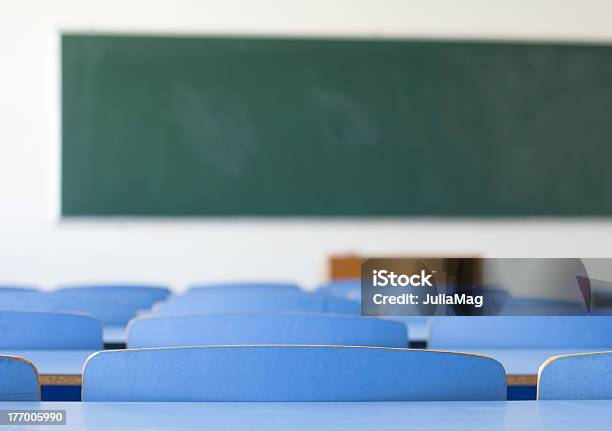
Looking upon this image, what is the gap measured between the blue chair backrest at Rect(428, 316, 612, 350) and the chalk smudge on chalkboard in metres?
4.85

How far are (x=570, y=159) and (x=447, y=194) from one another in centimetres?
105

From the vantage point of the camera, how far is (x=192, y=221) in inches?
277

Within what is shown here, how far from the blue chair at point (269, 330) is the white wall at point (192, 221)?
16.1 feet

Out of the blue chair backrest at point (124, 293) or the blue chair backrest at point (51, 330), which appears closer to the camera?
the blue chair backrest at point (51, 330)

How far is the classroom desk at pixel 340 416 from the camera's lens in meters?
0.91

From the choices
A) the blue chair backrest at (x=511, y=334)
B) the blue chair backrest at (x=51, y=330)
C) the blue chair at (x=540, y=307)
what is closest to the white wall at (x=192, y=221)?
the blue chair backrest at (x=511, y=334)

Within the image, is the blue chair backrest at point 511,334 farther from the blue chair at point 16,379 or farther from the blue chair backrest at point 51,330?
the blue chair at point 16,379

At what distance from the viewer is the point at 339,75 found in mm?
7145

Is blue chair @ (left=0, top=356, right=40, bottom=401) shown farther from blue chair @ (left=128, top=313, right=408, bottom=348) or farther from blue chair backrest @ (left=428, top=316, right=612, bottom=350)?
blue chair backrest @ (left=428, top=316, right=612, bottom=350)

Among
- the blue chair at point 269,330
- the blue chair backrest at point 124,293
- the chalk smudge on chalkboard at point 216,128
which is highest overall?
the chalk smudge on chalkboard at point 216,128

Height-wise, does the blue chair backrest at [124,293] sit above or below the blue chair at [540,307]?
below

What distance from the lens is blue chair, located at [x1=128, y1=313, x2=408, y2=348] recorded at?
6.73 feet

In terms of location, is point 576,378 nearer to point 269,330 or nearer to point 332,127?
point 269,330

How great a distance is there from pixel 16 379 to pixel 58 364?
2.45 feet
